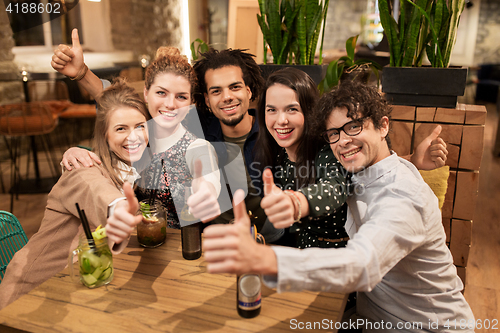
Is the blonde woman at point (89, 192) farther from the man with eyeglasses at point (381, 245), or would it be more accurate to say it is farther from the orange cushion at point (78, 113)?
the orange cushion at point (78, 113)

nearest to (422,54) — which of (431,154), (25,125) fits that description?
(431,154)

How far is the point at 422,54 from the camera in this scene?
2084 millimetres

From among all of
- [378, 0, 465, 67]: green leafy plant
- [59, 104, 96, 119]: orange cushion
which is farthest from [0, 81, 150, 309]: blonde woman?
[59, 104, 96, 119]: orange cushion

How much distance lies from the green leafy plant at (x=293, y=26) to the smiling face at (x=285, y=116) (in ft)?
2.71

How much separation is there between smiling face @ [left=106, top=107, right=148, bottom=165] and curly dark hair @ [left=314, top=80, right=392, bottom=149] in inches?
30.7

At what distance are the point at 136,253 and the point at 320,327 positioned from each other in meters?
0.74

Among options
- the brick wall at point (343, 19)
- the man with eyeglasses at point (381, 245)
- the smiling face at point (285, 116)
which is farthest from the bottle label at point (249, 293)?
the brick wall at point (343, 19)

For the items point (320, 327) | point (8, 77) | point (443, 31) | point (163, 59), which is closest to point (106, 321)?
point (320, 327)

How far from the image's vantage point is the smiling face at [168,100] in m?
1.72

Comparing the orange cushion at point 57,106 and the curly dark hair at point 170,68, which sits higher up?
the curly dark hair at point 170,68

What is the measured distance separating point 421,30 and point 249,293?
1.82 m

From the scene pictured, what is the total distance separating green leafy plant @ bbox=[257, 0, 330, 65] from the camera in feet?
7.25

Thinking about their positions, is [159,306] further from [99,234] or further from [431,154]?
[431,154]

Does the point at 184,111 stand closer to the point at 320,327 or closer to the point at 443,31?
the point at 320,327
